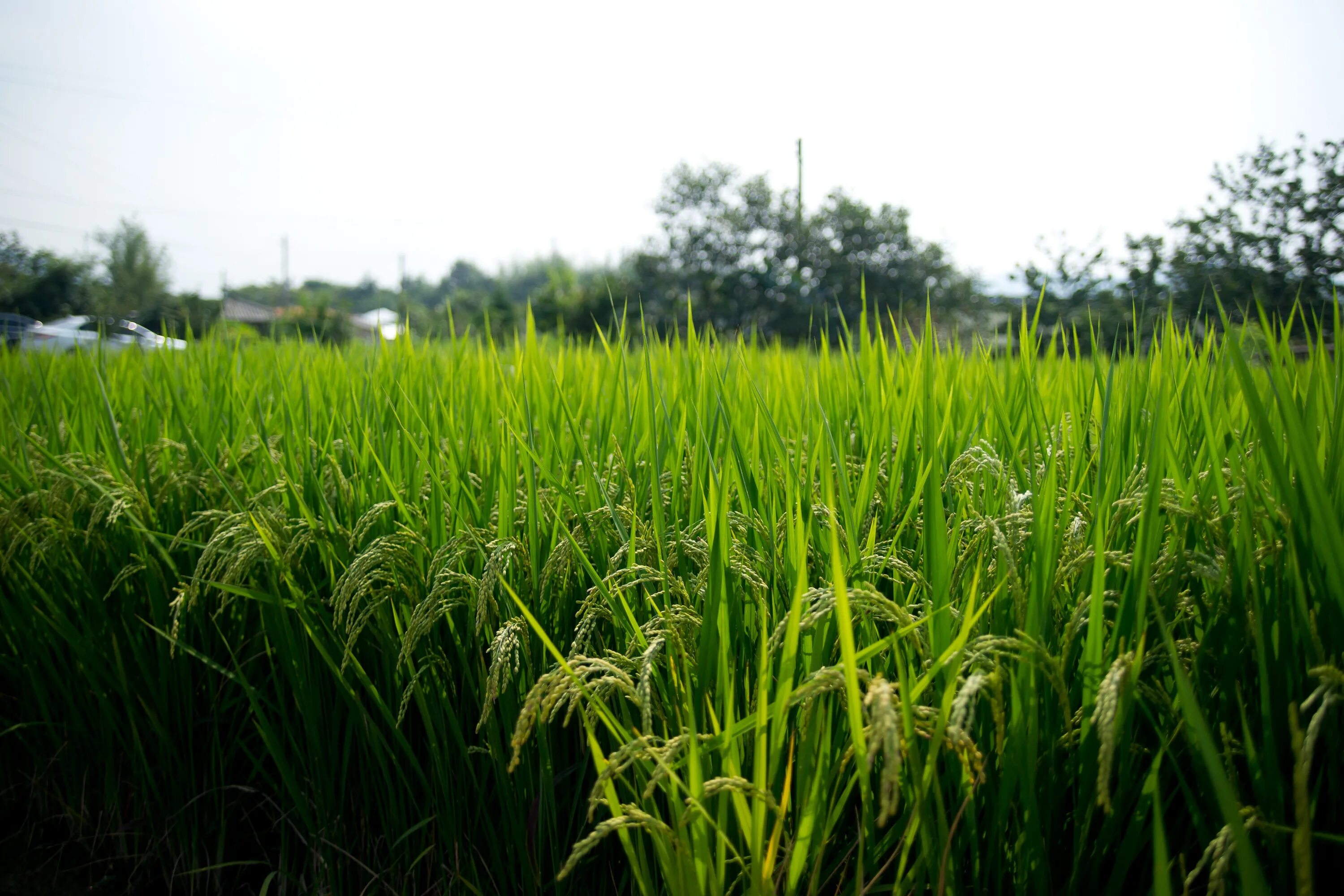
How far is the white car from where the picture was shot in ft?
9.49

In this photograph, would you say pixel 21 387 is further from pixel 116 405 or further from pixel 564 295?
pixel 564 295

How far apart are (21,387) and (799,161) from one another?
19.2ft

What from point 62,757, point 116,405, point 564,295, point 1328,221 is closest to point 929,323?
point 62,757

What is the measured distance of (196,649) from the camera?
1674 millimetres

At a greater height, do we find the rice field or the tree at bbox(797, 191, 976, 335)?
the tree at bbox(797, 191, 976, 335)

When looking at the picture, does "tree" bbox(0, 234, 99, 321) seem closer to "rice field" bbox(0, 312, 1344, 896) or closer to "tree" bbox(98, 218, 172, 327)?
"tree" bbox(98, 218, 172, 327)

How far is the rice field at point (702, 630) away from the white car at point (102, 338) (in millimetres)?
795

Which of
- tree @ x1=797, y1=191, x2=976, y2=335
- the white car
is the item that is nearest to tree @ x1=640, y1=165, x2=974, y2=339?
tree @ x1=797, y1=191, x2=976, y2=335

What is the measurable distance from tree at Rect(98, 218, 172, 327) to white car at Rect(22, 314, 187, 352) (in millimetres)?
34884

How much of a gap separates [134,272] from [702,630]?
53.2 m

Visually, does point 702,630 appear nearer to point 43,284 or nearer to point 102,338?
point 102,338

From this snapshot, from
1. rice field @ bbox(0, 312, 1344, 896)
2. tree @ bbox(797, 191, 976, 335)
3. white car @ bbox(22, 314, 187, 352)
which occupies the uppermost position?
tree @ bbox(797, 191, 976, 335)

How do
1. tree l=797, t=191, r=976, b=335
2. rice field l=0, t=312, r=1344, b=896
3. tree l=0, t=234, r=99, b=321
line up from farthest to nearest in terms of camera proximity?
tree l=0, t=234, r=99, b=321 → tree l=797, t=191, r=976, b=335 → rice field l=0, t=312, r=1344, b=896

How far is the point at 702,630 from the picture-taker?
96 cm
